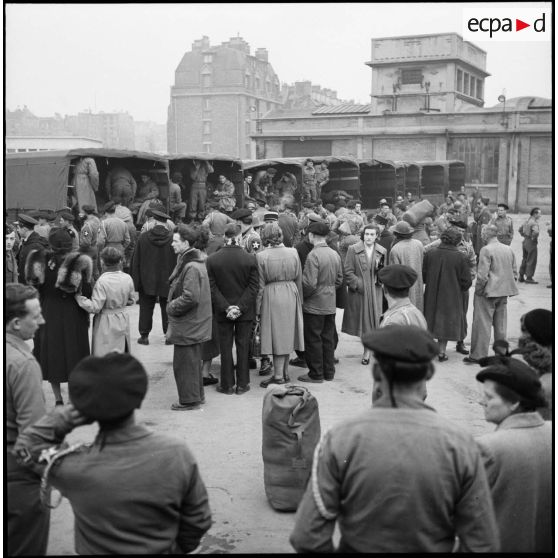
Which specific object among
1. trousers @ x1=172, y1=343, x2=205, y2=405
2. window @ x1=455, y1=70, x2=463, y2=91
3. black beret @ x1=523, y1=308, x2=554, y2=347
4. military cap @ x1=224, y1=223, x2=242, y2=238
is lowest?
trousers @ x1=172, y1=343, x2=205, y2=405

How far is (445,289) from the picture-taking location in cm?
930

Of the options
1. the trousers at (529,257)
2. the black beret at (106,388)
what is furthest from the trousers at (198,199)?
the black beret at (106,388)

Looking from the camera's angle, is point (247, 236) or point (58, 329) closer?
point (58, 329)

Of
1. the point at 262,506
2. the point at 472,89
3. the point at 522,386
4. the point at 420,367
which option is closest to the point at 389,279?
the point at 262,506

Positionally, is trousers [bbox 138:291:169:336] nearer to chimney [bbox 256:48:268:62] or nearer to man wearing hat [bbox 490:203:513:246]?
man wearing hat [bbox 490:203:513:246]

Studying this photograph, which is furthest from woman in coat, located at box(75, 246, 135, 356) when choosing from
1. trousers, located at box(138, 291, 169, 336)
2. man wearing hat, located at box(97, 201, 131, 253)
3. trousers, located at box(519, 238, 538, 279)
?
trousers, located at box(519, 238, 538, 279)

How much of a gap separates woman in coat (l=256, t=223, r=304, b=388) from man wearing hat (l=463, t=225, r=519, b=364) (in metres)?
2.55

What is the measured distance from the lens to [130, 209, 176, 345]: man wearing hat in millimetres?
9953

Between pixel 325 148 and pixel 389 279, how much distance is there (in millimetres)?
37069


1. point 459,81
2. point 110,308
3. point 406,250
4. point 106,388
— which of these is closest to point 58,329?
point 110,308

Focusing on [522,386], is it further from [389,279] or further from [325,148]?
[325,148]

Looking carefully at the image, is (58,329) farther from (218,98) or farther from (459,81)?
(218,98)

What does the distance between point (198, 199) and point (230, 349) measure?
468 inches

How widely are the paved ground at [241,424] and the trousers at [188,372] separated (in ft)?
0.57
